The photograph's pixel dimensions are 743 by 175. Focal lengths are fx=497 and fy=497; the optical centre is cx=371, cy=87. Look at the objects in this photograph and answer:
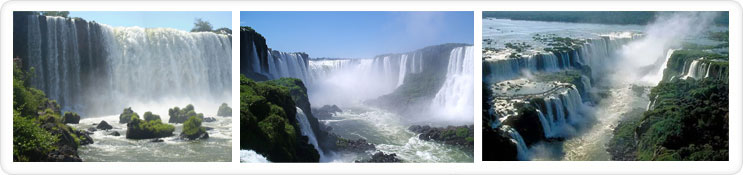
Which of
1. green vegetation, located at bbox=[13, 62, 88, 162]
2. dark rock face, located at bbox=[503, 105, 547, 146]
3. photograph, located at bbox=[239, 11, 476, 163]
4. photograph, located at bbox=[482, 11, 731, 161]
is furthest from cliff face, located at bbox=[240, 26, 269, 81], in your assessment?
dark rock face, located at bbox=[503, 105, 547, 146]

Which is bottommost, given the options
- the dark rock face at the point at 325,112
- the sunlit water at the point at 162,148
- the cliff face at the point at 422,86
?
the sunlit water at the point at 162,148

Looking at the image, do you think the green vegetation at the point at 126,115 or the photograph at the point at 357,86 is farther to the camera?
the green vegetation at the point at 126,115

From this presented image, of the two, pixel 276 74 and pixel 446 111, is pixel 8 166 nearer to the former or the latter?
pixel 276 74

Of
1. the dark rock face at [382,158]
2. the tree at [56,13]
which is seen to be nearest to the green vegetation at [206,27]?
the tree at [56,13]

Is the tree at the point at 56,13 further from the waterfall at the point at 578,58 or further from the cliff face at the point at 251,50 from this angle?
the waterfall at the point at 578,58

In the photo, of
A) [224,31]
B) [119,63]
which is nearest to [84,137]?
[119,63]

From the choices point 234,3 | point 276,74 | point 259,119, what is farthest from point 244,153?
point 234,3

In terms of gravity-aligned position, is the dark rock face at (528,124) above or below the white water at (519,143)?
above
